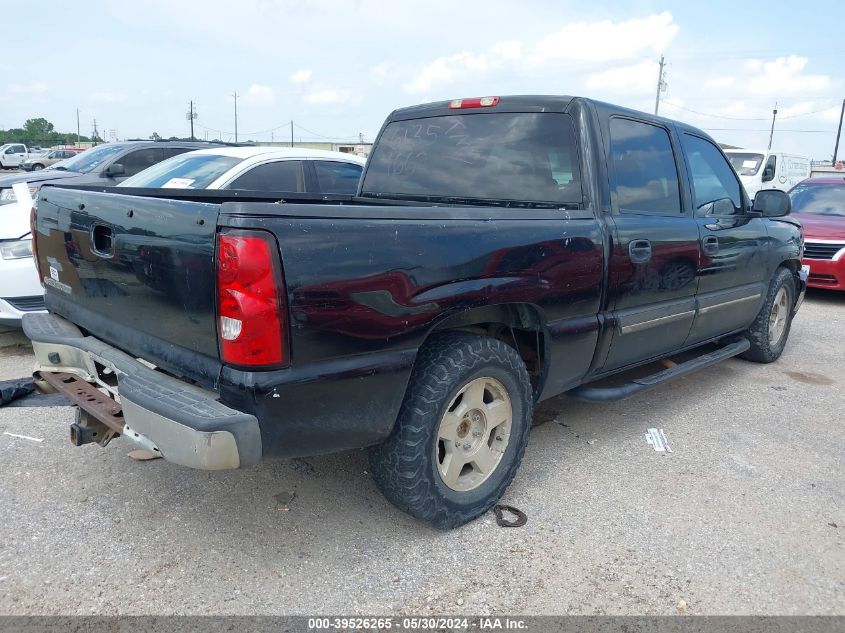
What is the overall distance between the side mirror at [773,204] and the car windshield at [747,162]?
11.8 metres

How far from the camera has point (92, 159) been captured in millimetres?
9445

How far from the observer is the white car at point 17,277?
5.04m

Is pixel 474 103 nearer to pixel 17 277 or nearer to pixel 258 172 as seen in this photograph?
pixel 258 172

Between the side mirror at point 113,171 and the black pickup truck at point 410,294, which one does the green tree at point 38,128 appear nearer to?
the side mirror at point 113,171

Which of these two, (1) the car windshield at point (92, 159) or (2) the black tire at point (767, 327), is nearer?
(2) the black tire at point (767, 327)

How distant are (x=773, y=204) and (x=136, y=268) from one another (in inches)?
162

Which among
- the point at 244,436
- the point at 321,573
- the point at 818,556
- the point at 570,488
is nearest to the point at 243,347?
the point at 244,436

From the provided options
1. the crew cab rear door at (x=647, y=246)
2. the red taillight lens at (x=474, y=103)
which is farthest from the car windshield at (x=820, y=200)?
the red taillight lens at (x=474, y=103)

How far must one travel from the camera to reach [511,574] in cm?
265

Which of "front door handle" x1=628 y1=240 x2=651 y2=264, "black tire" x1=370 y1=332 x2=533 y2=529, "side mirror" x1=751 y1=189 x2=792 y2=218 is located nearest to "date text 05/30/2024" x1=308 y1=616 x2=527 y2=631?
"black tire" x1=370 y1=332 x2=533 y2=529

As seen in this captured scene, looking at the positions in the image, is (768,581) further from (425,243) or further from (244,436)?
(244,436)

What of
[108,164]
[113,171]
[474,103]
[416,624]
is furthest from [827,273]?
[108,164]

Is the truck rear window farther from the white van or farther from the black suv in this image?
the white van

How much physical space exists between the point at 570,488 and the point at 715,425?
4.84 ft
